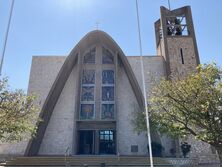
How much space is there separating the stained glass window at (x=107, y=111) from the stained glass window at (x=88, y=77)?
308 centimetres

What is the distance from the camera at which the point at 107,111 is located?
73.1 ft

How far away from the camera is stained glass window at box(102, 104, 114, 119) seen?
72.0ft

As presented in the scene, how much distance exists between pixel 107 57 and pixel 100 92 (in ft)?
14.1

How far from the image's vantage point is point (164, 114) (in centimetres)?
1264

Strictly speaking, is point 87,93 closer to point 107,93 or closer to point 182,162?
point 107,93

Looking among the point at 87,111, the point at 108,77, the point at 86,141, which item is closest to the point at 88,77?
the point at 108,77

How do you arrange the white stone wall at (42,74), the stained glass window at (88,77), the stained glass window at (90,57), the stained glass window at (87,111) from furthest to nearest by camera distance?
the stained glass window at (90,57) → the stained glass window at (88,77) → the white stone wall at (42,74) → the stained glass window at (87,111)

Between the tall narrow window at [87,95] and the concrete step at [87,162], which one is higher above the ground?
the tall narrow window at [87,95]

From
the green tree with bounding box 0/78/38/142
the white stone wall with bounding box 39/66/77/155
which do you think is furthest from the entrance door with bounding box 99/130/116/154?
the green tree with bounding box 0/78/38/142

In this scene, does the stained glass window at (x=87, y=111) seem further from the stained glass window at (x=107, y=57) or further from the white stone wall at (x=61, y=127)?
the stained glass window at (x=107, y=57)

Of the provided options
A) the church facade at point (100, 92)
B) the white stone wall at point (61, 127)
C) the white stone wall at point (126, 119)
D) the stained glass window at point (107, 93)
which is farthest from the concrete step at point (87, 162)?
the stained glass window at point (107, 93)

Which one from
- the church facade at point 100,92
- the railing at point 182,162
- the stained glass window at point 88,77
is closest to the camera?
the railing at point 182,162

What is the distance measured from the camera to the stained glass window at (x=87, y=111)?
22.1 m

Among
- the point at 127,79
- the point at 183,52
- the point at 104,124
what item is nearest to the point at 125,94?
the point at 127,79
